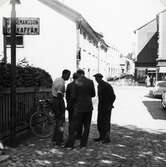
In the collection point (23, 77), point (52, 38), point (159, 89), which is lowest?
point (159, 89)

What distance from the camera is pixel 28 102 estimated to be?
894cm

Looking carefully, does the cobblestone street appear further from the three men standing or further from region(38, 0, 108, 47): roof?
region(38, 0, 108, 47): roof

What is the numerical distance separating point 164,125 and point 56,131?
4457 mm

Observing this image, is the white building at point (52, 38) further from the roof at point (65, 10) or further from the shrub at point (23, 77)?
the shrub at point (23, 77)

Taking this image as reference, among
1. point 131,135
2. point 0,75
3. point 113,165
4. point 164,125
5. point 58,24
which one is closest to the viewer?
point 113,165

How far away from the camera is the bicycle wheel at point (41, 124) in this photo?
8.20 meters

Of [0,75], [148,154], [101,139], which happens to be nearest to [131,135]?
[101,139]

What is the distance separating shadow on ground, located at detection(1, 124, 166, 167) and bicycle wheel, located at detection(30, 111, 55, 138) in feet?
0.85

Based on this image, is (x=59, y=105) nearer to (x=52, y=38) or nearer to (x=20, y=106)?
(x=20, y=106)

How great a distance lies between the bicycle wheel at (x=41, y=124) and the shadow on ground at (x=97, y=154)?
0.85 feet

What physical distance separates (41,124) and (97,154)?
85.4 inches

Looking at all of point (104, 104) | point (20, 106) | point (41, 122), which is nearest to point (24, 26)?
A: point (20, 106)

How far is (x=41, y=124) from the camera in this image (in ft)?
27.5

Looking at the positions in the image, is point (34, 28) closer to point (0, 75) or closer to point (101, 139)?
point (0, 75)
